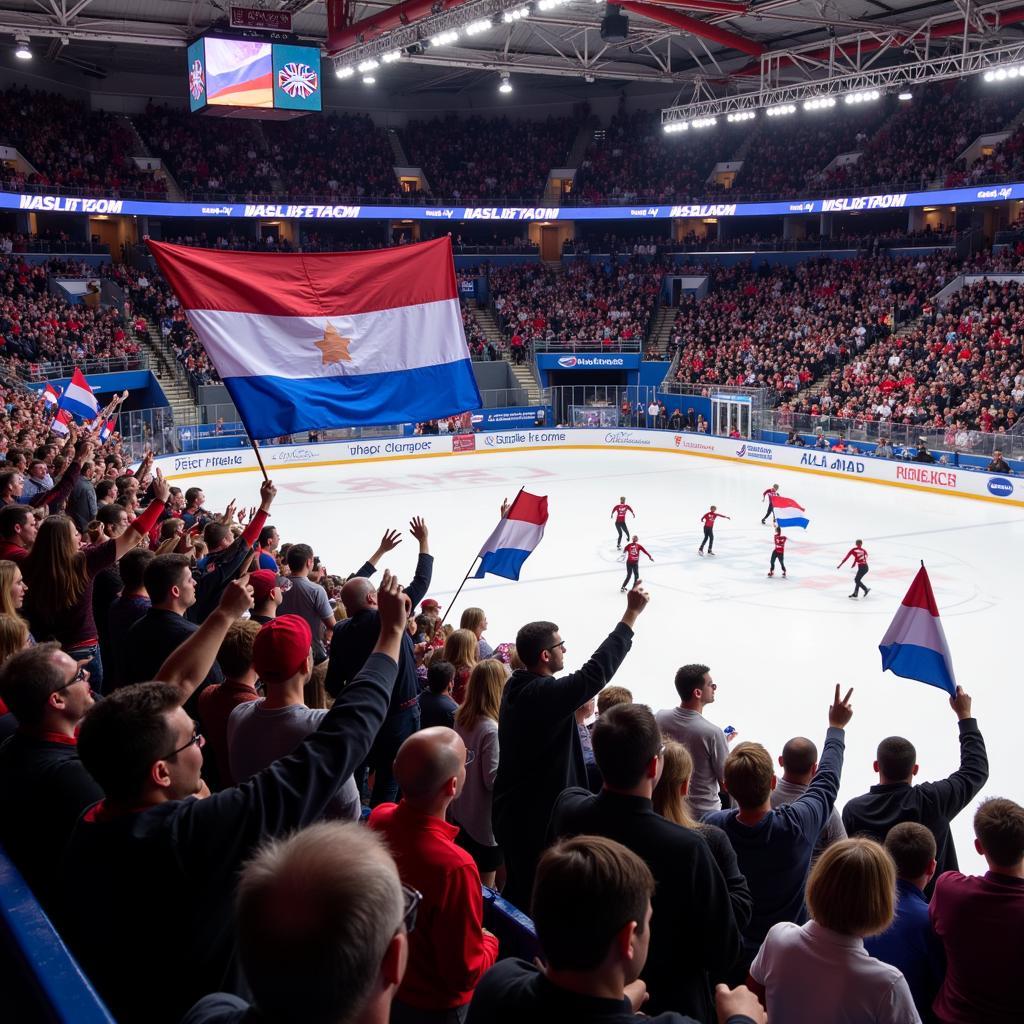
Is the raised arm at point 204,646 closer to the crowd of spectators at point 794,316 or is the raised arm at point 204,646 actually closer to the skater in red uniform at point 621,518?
the skater in red uniform at point 621,518

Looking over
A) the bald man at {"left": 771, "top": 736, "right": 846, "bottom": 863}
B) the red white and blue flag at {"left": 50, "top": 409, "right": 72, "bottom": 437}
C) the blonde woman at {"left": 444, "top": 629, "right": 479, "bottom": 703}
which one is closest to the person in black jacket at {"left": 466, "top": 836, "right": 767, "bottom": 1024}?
the bald man at {"left": 771, "top": 736, "right": 846, "bottom": 863}

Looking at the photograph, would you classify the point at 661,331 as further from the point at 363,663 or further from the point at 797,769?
the point at 797,769

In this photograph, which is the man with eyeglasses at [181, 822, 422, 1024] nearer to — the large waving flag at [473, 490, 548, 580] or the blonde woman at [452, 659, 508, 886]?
the blonde woman at [452, 659, 508, 886]

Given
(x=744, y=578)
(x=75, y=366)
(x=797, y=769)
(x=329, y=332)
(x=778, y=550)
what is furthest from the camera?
(x=75, y=366)

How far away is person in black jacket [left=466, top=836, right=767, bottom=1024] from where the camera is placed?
7.20 ft

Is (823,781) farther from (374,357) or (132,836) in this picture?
(374,357)

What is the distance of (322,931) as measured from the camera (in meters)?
1.75

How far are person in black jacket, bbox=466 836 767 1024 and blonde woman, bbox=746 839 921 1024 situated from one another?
3.35ft

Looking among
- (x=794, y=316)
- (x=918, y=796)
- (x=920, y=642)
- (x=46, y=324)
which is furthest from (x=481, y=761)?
(x=794, y=316)

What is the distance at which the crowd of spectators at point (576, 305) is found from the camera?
46.0 m

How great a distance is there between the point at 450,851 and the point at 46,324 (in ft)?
115

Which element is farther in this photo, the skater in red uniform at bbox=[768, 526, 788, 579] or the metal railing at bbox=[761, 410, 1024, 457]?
the metal railing at bbox=[761, 410, 1024, 457]

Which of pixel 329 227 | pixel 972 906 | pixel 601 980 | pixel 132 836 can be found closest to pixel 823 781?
pixel 972 906

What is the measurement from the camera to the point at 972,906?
3.71 meters
